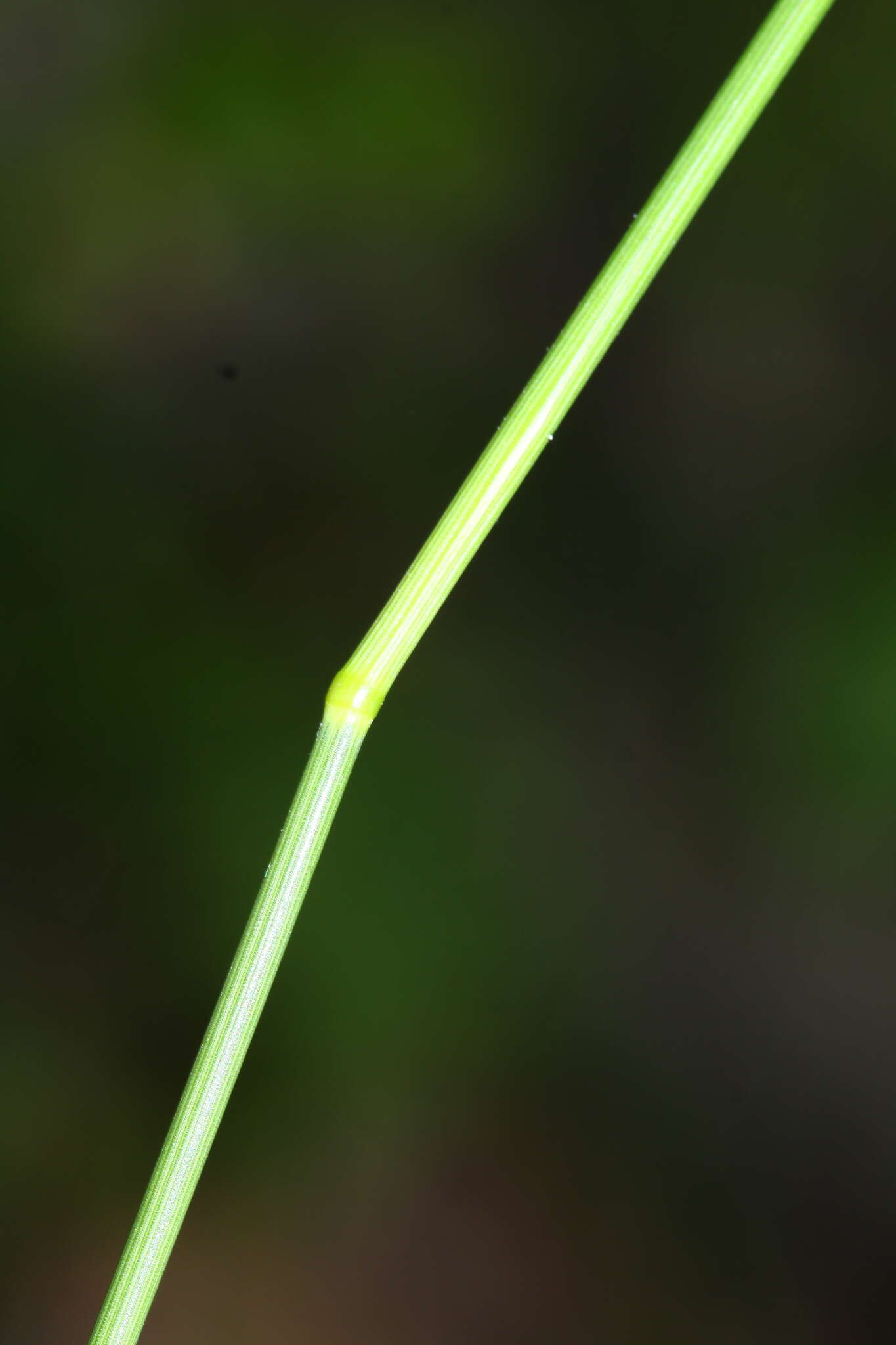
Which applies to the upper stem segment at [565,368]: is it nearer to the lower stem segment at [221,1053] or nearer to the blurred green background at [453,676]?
the lower stem segment at [221,1053]

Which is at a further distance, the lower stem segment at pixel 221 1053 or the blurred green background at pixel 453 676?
the blurred green background at pixel 453 676

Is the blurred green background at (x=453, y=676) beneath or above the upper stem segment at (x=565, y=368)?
beneath

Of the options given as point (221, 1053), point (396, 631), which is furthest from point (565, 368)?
point (221, 1053)

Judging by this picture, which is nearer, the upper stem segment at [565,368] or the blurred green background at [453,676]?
the upper stem segment at [565,368]

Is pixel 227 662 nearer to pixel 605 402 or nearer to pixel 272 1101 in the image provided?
pixel 272 1101

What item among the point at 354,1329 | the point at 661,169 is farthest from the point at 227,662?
the point at 661,169

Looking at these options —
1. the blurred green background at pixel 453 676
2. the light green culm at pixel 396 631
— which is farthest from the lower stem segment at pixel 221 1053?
the blurred green background at pixel 453 676

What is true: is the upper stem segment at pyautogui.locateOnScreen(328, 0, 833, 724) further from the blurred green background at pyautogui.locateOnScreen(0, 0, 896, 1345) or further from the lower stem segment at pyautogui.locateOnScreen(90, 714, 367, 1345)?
the blurred green background at pyautogui.locateOnScreen(0, 0, 896, 1345)

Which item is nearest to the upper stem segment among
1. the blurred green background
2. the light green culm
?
the light green culm
